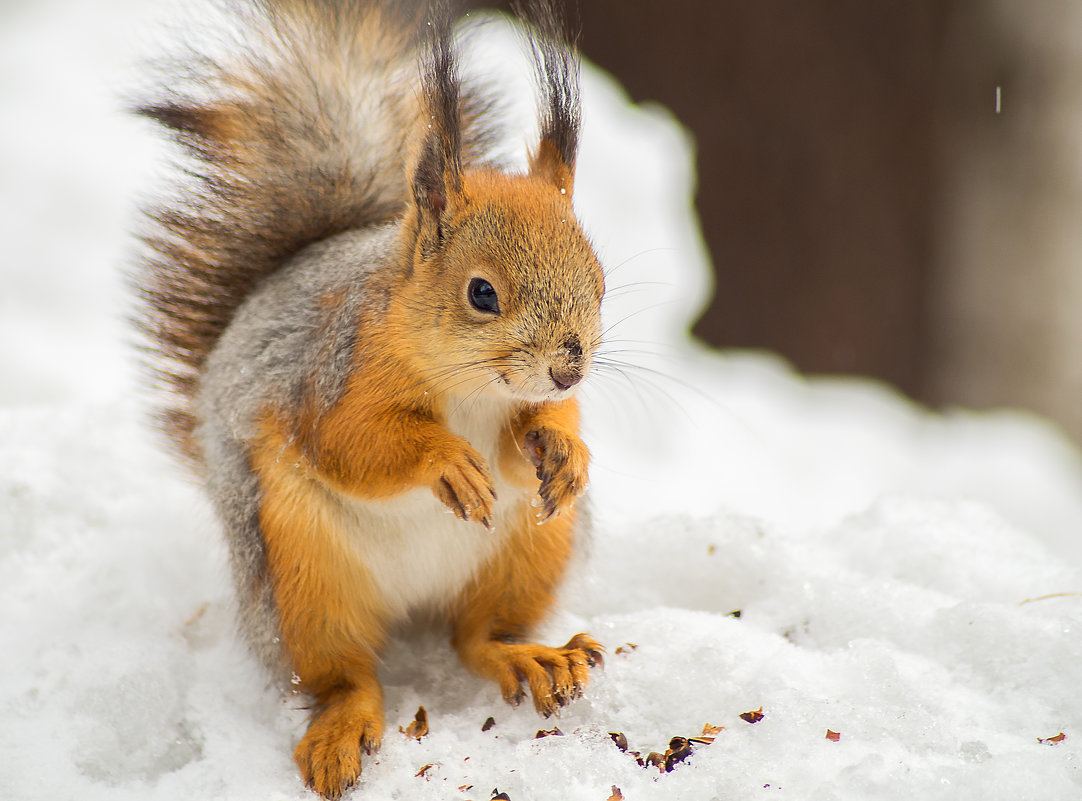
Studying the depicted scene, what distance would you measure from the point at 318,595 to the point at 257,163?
0.59 meters

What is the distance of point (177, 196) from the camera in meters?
1.35

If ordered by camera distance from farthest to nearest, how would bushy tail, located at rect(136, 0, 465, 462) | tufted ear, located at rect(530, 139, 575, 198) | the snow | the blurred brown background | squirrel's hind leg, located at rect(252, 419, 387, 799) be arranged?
the blurred brown background, bushy tail, located at rect(136, 0, 465, 462), tufted ear, located at rect(530, 139, 575, 198), squirrel's hind leg, located at rect(252, 419, 387, 799), the snow

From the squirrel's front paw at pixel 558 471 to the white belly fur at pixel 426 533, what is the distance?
86 millimetres

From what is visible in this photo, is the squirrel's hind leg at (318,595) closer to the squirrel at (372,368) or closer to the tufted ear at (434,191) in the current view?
the squirrel at (372,368)

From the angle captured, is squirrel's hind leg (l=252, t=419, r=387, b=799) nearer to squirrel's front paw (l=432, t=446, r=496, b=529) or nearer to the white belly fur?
the white belly fur

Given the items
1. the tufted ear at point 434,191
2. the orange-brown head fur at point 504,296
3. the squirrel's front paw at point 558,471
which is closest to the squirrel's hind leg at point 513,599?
the squirrel's front paw at point 558,471

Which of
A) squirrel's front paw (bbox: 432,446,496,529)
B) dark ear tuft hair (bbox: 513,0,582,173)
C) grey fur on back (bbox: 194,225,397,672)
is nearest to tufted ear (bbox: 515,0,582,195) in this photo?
dark ear tuft hair (bbox: 513,0,582,173)

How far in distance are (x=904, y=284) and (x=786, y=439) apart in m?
1.51

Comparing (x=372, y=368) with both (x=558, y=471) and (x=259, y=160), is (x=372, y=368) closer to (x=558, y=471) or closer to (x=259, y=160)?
(x=558, y=471)

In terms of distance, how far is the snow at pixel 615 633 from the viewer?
0.96 meters

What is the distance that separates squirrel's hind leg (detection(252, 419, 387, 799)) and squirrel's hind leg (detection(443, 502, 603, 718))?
13 cm

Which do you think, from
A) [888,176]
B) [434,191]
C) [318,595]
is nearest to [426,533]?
[318,595]

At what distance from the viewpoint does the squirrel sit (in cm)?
104

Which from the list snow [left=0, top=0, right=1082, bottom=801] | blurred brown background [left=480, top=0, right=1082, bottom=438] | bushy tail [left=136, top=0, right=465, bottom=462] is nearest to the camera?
snow [left=0, top=0, right=1082, bottom=801]
